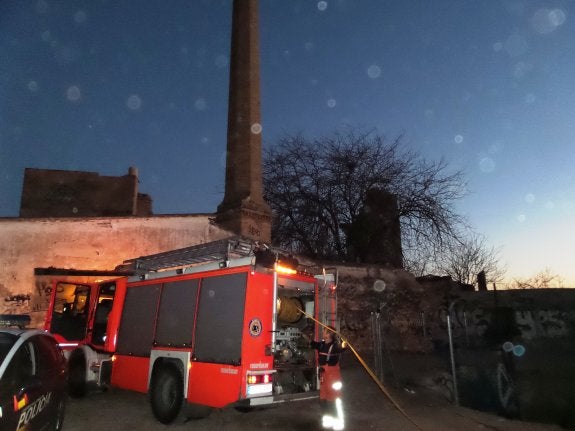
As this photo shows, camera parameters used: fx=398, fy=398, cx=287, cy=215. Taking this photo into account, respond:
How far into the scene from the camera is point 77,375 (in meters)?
8.19

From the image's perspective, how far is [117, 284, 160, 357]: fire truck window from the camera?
7.30 m

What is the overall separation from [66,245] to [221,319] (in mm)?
10054

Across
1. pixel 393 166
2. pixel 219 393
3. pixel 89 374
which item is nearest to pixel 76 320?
pixel 89 374

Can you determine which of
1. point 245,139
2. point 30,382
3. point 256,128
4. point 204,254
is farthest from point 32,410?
point 256,128

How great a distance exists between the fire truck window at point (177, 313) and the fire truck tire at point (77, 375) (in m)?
2.30

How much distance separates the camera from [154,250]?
48.1 feet

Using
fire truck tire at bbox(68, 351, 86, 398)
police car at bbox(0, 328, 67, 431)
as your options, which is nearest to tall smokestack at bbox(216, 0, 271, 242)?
fire truck tire at bbox(68, 351, 86, 398)

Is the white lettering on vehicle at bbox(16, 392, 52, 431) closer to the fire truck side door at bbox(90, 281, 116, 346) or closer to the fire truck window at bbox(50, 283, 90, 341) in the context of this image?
the fire truck side door at bbox(90, 281, 116, 346)

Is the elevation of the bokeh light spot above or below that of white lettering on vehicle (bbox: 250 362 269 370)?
above

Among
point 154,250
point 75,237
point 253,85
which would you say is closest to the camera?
point 75,237

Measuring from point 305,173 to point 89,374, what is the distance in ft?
50.6

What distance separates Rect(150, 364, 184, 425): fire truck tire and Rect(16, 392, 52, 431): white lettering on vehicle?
6.56ft

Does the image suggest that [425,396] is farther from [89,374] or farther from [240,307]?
[89,374]

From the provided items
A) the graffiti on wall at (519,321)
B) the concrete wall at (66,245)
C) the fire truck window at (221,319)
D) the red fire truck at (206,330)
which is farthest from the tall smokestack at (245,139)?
the fire truck window at (221,319)
